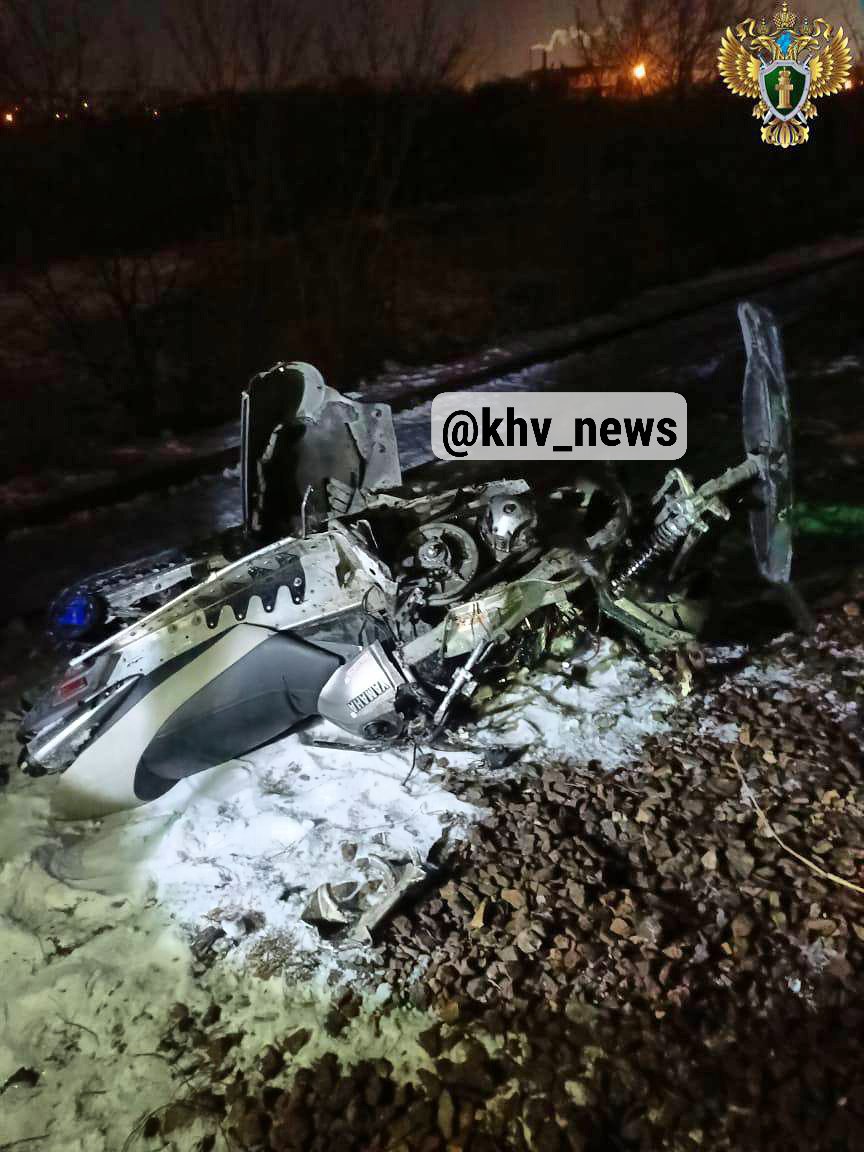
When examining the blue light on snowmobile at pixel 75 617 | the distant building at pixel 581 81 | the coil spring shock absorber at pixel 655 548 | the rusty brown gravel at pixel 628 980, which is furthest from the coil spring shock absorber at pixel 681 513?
the distant building at pixel 581 81

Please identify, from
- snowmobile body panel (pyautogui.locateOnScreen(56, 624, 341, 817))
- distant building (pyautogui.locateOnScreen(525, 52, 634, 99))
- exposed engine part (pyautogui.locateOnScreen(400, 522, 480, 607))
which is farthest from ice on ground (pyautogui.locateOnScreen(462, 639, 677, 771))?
distant building (pyautogui.locateOnScreen(525, 52, 634, 99))

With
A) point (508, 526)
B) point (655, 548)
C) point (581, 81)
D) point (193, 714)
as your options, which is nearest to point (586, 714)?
point (655, 548)

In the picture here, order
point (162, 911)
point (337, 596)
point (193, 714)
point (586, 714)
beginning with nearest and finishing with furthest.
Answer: point (162, 911) < point (193, 714) < point (337, 596) < point (586, 714)

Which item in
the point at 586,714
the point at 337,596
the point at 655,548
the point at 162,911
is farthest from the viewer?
the point at 586,714

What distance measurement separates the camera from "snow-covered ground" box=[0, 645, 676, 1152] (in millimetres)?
3355

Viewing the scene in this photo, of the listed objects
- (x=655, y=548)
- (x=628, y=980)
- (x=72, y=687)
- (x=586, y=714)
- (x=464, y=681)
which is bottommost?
(x=628, y=980)

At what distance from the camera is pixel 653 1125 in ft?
10.0

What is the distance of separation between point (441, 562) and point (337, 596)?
57 centimetres

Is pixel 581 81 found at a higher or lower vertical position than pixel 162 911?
higher

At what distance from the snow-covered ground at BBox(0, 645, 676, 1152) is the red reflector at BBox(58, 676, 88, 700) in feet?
2.37

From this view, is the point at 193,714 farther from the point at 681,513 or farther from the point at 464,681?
the point at 681,513

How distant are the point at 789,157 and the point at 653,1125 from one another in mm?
22269

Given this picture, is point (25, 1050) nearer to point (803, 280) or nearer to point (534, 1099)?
point (534, 1099)

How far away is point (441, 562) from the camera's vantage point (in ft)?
14.3
